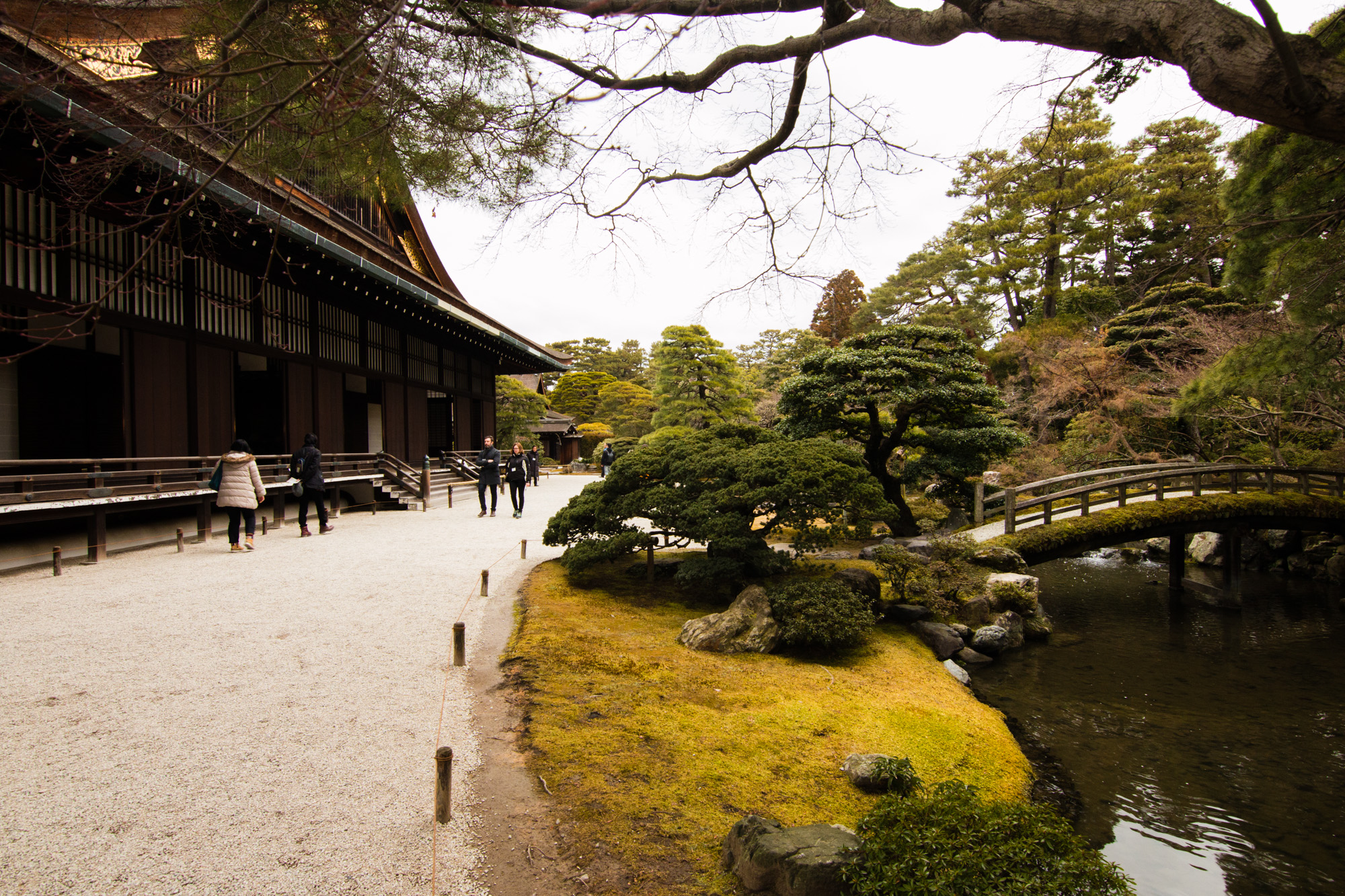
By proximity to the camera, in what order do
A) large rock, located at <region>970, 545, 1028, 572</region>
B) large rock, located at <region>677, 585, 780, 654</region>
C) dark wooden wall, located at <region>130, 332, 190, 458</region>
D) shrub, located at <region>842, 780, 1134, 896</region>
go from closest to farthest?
shrub, located at <region>842, 780, 1134, 896</region>, large rock, located at <region>677, 585, 780, 654</region>, large rock, located at <region>970, 545, 1028, 572</region>, dark wooden wall, located at <region>130, 332, 190, 458</region>

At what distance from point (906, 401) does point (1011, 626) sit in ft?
13.5

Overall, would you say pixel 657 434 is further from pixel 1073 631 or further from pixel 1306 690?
pixel 1306 690

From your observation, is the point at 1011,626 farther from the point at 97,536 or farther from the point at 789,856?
the point at 97,536

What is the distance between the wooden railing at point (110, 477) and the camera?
729cm

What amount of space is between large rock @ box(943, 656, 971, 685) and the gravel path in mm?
4535

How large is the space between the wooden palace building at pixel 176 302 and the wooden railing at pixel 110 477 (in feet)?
1.04

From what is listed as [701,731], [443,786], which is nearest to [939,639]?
[701,731]

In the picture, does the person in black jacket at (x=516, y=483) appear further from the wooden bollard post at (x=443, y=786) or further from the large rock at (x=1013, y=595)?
the wooden bollard post at (x=443, y=786)

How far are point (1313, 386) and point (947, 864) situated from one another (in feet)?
29.2

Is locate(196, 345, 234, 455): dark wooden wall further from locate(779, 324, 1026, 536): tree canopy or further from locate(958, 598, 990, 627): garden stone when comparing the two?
locate(958, 598, 990, 627): garden stone

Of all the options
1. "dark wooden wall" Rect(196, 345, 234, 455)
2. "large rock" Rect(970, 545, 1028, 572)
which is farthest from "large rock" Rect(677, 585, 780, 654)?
"dark wooden wall" Rect(196, 345, 234, 455)

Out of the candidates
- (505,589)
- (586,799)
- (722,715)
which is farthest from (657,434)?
(586,799)

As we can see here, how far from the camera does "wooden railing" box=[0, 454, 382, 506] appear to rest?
7.29 metres

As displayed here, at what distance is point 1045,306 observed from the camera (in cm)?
2491
